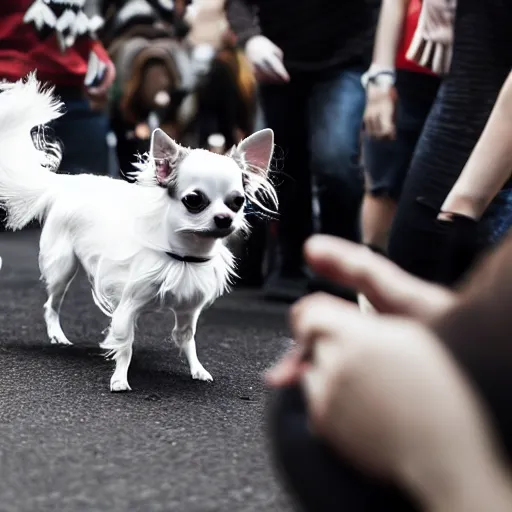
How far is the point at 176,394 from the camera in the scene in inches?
107

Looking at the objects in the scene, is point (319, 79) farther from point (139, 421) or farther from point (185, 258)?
point (139, 421)

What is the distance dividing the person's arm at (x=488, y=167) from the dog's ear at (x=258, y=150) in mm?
1036

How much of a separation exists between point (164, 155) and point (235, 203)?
0.72 feet

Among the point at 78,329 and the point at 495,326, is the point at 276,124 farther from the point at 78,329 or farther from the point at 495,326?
the point at 495,326

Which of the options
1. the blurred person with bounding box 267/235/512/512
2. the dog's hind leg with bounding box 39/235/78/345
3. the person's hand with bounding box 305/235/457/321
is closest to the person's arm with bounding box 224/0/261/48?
the dog's hind leg with bounding box 39/235/78/345

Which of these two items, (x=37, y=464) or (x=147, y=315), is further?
(x=147, y=315)

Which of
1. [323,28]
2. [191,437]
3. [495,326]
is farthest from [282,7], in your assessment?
[495,326]

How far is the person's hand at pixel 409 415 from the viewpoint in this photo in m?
0.80

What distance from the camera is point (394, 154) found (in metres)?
3.40

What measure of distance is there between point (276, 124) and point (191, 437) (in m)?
2.16

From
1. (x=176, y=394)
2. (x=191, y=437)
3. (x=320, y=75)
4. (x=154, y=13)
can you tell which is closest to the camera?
(x=191, y=437)

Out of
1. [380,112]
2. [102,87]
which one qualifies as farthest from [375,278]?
[102,87]

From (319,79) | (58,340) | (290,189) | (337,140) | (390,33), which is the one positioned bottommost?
(58,340)

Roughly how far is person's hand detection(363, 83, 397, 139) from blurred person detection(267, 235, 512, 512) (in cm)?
234
